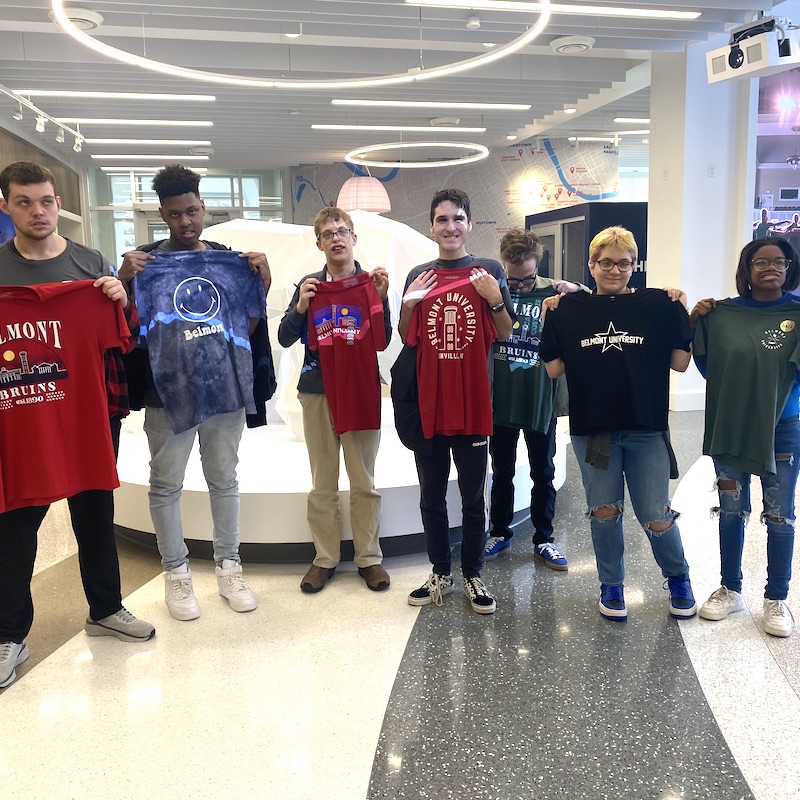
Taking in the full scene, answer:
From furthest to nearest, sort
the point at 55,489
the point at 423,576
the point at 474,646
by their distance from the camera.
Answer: the point at 423,576
the point at 474,646
the point at 55,489

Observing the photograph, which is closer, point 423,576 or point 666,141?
point 423,576

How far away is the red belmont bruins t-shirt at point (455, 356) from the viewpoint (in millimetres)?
2729

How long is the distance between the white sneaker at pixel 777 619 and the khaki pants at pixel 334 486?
1601 mm

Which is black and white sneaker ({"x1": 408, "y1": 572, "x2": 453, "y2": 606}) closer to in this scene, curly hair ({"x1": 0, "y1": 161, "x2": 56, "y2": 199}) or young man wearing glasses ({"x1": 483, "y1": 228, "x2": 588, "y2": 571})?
young man wearing glasses ({"x1": 483, "y1": 228, "x2": 588, "y2": 571})

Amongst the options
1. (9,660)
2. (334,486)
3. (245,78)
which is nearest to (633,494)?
(334,486)

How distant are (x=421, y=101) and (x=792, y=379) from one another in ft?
26.8

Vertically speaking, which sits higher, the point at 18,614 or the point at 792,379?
the point at 792,379

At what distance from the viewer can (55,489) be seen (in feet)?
7.84

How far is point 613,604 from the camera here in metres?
2.83

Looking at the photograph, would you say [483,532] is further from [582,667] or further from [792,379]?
[792,379]

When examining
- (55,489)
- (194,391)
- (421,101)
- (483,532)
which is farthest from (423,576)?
(421,101)

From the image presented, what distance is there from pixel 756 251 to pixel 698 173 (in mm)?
5279

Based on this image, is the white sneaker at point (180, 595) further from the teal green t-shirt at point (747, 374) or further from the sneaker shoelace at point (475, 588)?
the teal green t-shirt at point (747, 374)

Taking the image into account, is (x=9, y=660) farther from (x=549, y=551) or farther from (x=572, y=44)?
(x=572, y=44)
